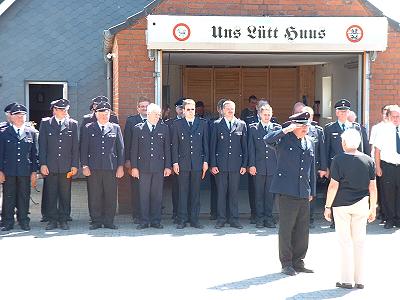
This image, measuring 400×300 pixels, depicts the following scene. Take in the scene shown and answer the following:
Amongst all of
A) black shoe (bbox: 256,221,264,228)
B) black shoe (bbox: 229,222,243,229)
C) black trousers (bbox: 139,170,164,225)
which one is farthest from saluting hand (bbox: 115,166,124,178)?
black shoe (bbox: 256,221,264,228)

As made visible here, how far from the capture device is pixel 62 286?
7.68 metres

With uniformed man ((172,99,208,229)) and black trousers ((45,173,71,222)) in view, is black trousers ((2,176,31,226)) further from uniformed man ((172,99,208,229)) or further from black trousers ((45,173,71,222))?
uniformed man ((172,99,208,229))

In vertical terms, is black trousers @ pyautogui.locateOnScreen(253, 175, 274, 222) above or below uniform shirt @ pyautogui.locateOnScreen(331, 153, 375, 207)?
below

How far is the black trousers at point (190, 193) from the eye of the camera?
11.5 m

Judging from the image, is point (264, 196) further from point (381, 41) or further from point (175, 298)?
point (175, 298)

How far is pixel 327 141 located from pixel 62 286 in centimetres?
540

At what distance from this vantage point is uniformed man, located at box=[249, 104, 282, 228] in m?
11.5

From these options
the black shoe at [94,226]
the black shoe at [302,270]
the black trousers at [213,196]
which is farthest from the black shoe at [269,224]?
the black shoe at [302,270]

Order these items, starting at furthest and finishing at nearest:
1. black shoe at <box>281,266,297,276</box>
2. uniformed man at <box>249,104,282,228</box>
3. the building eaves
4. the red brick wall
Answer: the red brick wall
the building eaves
uniformed man at <box>249,104,282,228</box>
black shoe at <box>281,266,297,276</box>

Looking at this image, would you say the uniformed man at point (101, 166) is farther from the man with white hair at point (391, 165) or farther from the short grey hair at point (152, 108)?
the man with white hair at point (391, 165)

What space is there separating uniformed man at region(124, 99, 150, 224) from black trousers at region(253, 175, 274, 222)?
1.95 meters

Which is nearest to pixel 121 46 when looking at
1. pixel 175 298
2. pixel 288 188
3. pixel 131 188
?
pixel 131 188

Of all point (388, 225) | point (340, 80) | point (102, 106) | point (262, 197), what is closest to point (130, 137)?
point (102, 106)

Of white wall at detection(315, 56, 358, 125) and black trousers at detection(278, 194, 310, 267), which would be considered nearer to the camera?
black trousers at detection(278, 194, 310, 267)
